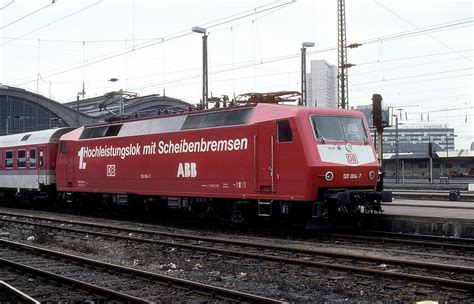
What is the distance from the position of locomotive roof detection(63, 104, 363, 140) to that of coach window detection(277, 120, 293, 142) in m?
0.17

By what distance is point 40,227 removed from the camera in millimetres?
18625

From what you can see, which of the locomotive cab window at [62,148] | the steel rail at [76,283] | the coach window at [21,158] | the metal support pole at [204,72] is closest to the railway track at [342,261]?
the steel rail at [76,283]

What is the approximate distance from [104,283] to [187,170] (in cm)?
867

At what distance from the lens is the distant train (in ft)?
47.9

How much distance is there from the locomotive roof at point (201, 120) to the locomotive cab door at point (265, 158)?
1.09 ft

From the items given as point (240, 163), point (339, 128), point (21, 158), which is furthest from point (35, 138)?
point (339, 128)

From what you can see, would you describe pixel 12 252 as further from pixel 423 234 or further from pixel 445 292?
pixel 423 234

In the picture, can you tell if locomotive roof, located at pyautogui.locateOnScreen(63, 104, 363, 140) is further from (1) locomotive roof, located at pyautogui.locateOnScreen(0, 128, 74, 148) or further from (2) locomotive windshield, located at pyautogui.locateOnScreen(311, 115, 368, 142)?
(1) locomotive roof, located at pyautogui.locateOnScreen(0, 128, 74, 148)

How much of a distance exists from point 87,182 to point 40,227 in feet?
14.6

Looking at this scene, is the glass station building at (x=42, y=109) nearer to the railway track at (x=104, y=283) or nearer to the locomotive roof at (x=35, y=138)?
the locomotive roof at (x=35, y=138)

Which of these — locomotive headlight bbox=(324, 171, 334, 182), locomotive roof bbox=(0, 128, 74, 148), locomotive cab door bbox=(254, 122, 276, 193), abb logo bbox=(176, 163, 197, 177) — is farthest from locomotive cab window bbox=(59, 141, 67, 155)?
locomotive headlight bbox=(324, 171, 334, 182)

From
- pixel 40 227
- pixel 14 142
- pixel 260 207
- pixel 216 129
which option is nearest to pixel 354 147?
pixel 260 207

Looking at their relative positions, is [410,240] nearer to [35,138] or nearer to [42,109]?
[35,138]

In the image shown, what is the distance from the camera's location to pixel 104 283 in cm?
956
